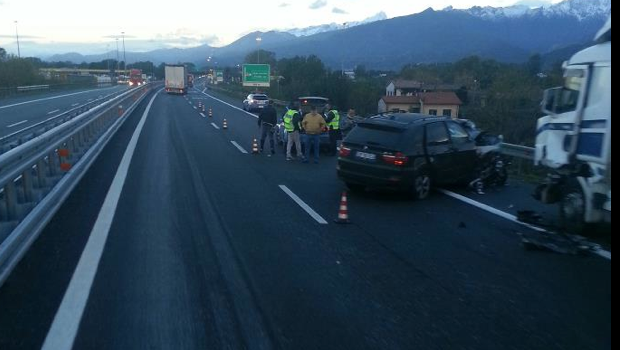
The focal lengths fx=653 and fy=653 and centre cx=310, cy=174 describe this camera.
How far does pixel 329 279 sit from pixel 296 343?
1831 millimetres

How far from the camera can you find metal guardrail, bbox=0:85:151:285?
23.0ft

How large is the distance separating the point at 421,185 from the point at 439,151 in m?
0.88

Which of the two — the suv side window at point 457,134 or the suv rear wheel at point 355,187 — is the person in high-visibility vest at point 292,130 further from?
the suv side window at point 457,134

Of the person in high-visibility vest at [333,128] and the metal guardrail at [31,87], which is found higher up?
the person in high-visibility vest at [333,128]

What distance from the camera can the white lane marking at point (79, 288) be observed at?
497 centimetres

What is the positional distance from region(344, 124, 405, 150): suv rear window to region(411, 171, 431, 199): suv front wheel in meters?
0.71

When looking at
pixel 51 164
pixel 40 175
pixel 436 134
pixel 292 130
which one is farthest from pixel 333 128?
pixel 40 175

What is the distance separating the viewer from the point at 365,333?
5.28 metres

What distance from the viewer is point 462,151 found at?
1318 centimetres

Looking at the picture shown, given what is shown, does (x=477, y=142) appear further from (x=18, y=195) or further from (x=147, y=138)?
(x=147, y=138)

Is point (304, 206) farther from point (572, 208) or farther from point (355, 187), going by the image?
point (572, 208)

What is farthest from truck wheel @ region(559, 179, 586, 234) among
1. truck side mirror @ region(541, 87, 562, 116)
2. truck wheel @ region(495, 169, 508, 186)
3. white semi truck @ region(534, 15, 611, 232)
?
truck wheel @ region(495, 169, 508, 186)

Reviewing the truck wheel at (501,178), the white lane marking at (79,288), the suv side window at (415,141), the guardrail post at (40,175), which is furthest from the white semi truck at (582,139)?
the guardrail post at (40,175)

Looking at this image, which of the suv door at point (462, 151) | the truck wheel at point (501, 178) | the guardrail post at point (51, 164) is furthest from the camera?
the truck wheel at point (501, 178)
